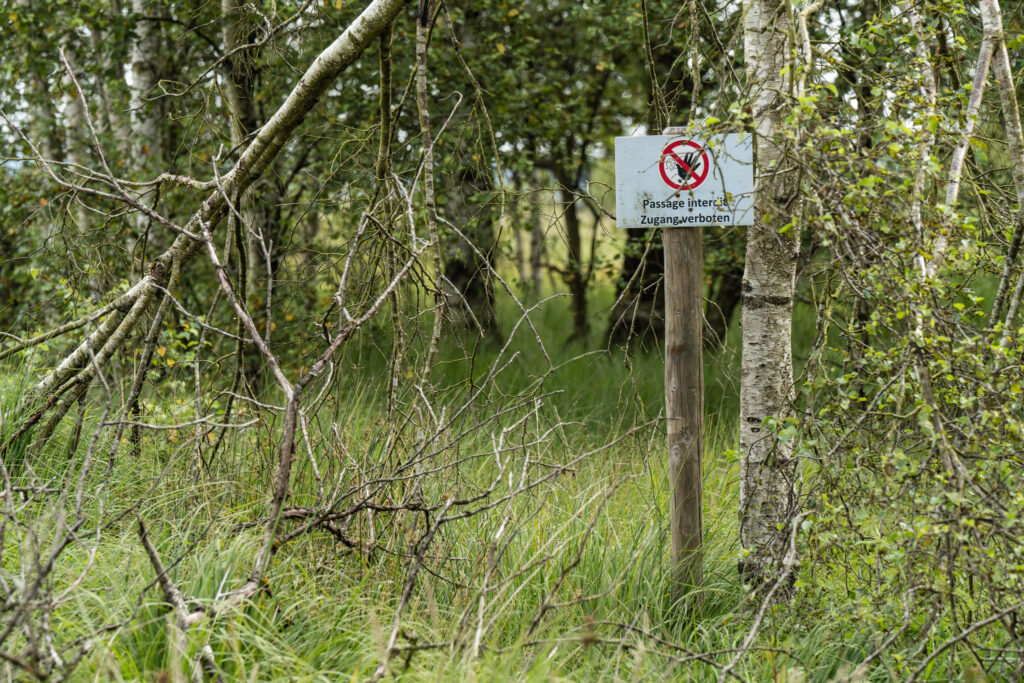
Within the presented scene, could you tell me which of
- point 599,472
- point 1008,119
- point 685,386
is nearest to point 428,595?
point 685,386

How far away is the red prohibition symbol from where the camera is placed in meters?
3.29

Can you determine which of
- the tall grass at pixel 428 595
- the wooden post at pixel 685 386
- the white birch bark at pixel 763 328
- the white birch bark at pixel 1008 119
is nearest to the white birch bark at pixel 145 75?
the tall grass at pixel 428 595

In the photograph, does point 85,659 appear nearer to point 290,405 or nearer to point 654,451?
point 290,405

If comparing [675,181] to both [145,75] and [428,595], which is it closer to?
[428,595]

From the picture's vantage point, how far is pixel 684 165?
10.9ft

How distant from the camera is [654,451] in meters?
4.89

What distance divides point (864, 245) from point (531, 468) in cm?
176

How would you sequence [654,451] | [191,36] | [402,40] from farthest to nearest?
[191,36], [402,40], [654,451]

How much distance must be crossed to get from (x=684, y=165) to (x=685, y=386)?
861 millimetres

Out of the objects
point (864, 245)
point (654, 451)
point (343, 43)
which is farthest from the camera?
point (654, 451)

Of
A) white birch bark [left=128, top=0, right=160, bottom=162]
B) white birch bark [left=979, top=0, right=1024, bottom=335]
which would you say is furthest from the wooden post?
white birch bark [left=128, top=0, right=160, bottom=162]

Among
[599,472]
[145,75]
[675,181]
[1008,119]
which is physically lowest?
[599,472]

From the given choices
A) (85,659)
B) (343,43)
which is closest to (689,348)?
(343,43)

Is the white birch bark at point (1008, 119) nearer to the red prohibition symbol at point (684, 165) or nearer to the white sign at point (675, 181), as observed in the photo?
the white sign at point (675, 181)
